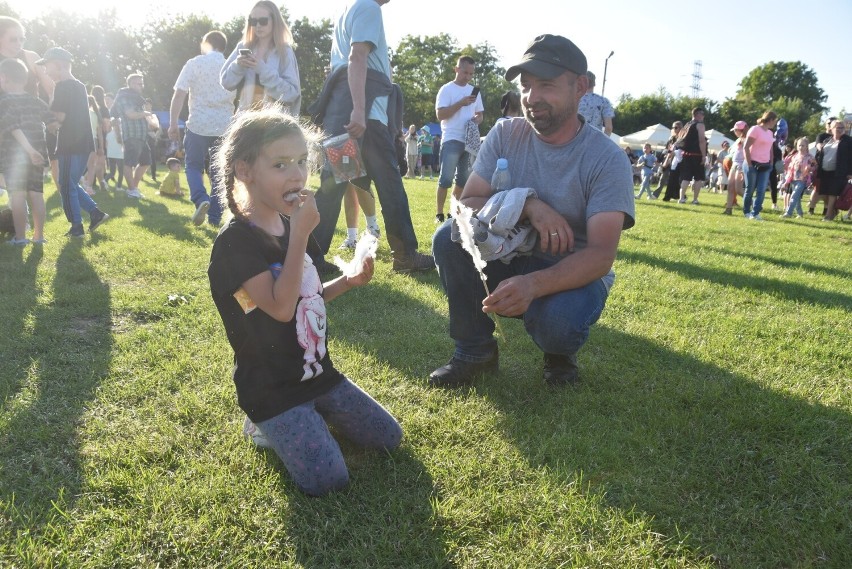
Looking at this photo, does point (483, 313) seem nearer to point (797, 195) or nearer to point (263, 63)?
point (263, 63)

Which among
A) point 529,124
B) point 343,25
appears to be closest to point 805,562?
point 529,124

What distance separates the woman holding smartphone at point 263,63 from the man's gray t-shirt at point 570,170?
9.22ft

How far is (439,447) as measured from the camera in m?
2.42

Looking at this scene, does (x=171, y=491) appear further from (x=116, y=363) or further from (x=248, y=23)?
(x=248, y=23)

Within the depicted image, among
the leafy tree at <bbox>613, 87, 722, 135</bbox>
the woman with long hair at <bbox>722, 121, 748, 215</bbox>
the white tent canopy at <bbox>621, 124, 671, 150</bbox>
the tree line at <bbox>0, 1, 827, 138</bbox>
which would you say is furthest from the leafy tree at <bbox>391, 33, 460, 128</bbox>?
the woman with long hair at <bbox>722, 121, 748, 215</bbox>

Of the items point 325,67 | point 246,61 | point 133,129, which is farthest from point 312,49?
point 246,61

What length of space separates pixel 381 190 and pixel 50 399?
299cm

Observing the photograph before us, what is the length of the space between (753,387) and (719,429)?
0.62m

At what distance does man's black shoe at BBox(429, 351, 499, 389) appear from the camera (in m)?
2.97

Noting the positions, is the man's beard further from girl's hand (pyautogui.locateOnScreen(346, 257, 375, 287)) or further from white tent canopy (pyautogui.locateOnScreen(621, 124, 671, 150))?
white tent canopy (pyautogui.locateOnScreen(621, 124, 671, 150))

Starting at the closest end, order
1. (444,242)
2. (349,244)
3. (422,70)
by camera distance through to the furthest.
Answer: (444,242) < (349,244) < (422,70)

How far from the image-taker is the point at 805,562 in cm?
182

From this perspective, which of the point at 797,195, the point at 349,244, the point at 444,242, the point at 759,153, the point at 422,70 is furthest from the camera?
the point at 422,70

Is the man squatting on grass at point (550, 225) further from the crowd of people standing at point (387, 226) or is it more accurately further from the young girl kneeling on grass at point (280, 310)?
the young girl kneeling on grass at point (280, 310)
